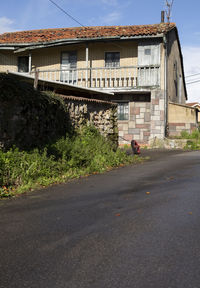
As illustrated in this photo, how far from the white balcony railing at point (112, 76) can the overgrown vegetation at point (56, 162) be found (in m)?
7.75

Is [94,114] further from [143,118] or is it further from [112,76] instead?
[112,76]

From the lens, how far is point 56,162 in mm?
7855

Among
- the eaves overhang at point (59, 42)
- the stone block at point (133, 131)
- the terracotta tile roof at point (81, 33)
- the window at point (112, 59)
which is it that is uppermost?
the terracotta tile roof at point (81, 33)

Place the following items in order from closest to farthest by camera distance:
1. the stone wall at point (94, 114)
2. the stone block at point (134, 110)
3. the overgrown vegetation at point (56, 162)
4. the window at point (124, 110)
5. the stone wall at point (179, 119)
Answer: the overgrown vegetation at point (56, 162) → the stone wall at point (94, 114) → the stone block at point (134, 110) → the window at point (124, 110) → the stone wall at point (179, 119)

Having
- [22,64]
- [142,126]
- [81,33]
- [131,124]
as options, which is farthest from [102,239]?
[22,64]

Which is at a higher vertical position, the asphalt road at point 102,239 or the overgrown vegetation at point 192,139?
the overgrown vegetation at point 192,139

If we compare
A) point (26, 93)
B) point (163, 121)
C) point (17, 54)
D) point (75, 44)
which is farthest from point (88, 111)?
point (17, 54)

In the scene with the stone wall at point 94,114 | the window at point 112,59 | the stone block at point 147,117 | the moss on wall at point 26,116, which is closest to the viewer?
the moss on wall at point 26,116

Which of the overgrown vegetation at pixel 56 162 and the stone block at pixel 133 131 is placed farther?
the stone block at pixel 133 131

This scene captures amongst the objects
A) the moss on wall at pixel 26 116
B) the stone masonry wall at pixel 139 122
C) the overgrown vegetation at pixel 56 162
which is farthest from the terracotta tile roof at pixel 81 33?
the moss on wall at pixel 26 116

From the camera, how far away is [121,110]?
18938mm

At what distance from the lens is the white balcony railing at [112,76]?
17734mm

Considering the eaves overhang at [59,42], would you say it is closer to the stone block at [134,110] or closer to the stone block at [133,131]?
the stone block at [134,110]

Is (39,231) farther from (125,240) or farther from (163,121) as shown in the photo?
(163,121)
